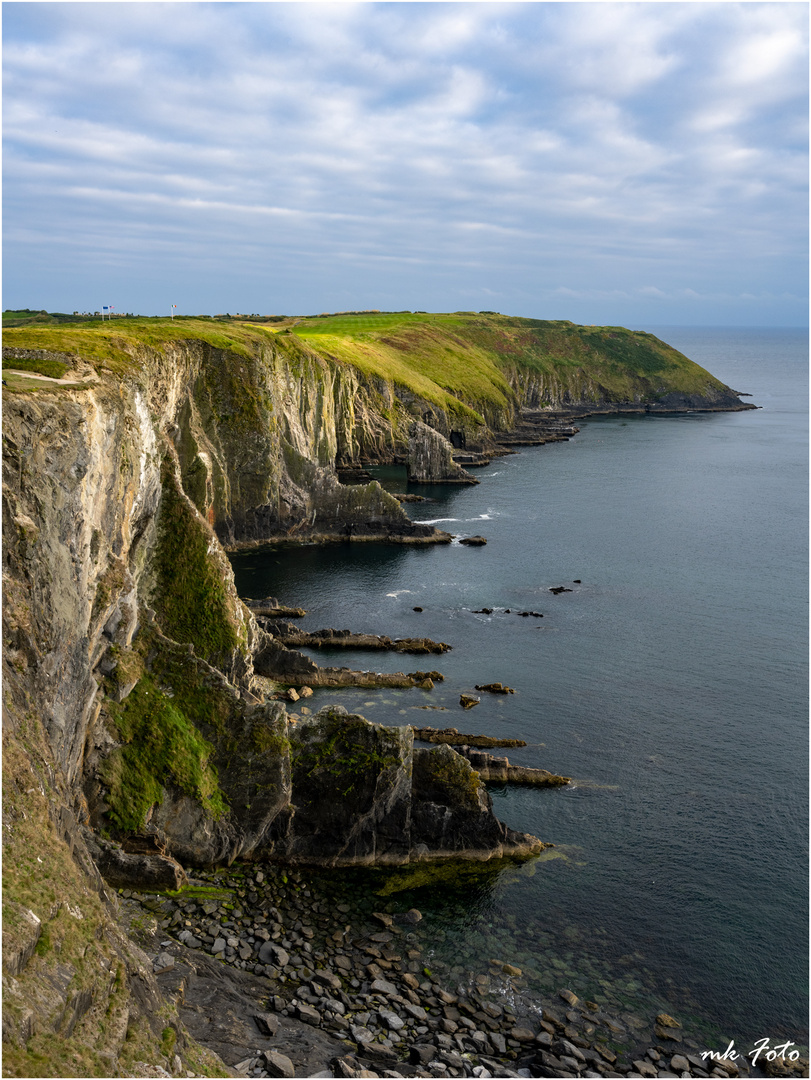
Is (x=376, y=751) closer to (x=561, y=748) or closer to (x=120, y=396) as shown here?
(x=561, y=748)

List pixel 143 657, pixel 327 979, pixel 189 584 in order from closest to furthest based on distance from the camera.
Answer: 1. pixel 327 979
2. pixel 143 657
3. pixel 189 584

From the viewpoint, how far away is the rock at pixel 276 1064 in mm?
32353

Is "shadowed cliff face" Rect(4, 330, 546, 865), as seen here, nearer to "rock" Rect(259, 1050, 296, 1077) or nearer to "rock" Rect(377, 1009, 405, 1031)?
"rock" Rect(377, 1009, 405, 1031)

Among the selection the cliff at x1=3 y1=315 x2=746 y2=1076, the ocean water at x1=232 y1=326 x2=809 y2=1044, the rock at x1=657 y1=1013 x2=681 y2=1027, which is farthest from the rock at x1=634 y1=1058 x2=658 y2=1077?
the cliff at x1=3 y1=315 x2=746 y2=1076

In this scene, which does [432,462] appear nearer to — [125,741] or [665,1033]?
[125,741]

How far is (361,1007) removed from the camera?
126 ft

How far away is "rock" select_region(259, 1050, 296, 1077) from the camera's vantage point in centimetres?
3235

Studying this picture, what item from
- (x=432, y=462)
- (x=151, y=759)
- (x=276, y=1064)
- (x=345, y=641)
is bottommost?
(x=276, y=1064)

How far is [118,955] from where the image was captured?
30.7 m

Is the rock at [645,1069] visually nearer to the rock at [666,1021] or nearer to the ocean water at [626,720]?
the rock at [666,1021]

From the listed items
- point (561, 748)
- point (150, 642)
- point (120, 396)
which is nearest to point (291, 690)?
point (150, 642)

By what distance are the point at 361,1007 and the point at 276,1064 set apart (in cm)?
656

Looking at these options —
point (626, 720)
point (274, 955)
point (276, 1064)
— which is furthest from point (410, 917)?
point (626, 720)

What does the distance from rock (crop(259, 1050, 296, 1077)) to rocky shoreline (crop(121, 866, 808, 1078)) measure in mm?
40
